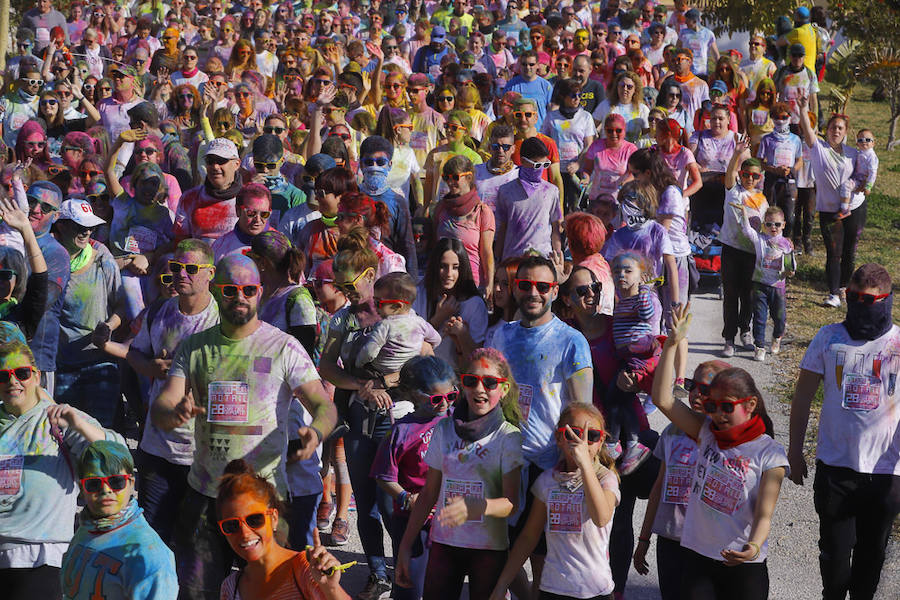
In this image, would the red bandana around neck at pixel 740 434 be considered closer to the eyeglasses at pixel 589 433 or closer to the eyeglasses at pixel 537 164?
the eyeglasses at pixel 589 433

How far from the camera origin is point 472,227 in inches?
352

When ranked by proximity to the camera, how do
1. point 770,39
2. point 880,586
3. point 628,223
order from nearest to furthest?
point 880,586
point 628,223
point 770,39

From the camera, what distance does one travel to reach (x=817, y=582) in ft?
22.7

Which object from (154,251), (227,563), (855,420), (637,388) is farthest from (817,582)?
(154,251)

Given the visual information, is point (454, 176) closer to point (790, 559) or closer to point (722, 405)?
point (790, 559)

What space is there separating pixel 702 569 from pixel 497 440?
1.03m

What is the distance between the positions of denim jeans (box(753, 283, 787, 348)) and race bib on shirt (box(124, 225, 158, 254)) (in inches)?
197

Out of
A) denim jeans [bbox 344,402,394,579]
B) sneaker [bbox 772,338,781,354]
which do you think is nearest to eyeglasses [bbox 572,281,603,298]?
denim jeans [bbox 344,402,394,579]

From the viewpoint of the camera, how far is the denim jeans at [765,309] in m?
10.5

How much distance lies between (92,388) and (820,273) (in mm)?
A: 8644

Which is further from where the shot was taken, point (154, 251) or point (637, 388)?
point (154, 251)

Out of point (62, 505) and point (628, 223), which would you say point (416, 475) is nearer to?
point (62, 505)

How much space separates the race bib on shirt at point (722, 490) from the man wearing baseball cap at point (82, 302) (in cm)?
416

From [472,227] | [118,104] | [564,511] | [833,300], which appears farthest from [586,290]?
[118,104]
